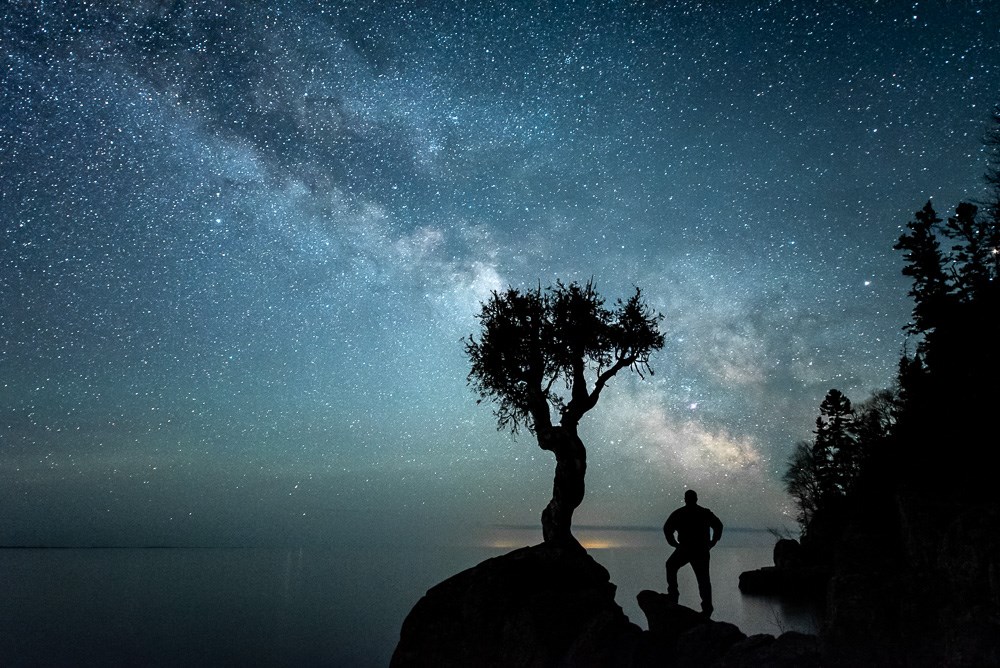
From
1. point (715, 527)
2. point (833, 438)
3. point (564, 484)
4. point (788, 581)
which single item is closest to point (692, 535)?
point (715, 527)

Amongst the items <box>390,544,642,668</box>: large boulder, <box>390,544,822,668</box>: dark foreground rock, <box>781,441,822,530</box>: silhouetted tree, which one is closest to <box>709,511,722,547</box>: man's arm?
<box>390,544,822,668</box>: dark foreground rock

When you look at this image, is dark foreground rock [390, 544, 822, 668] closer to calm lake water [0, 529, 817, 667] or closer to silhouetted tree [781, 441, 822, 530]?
calm lake water [0, 529, 817, 667]

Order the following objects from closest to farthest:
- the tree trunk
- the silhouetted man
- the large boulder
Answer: the large boulder < the silhouetted man < the tree trunk

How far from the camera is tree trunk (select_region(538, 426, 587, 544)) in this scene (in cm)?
2030

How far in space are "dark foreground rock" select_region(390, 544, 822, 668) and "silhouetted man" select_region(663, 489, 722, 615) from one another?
1783 mm

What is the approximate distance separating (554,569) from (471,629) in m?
3.11

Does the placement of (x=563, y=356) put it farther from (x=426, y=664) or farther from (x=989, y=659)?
(x=989, y=659)

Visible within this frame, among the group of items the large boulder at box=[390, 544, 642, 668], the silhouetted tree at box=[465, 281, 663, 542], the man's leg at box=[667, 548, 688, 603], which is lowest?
the large boulder at box=[390, 544, 642, 668]

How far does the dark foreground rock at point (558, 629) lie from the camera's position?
11000mm

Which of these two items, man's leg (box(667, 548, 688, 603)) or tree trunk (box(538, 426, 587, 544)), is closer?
man's leg (box(667, 548, 688, 603))

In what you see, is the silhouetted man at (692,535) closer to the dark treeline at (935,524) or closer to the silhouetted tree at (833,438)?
the dark treeline at (935,524)

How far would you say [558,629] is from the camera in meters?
13.1

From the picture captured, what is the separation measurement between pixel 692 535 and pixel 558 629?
171 inches

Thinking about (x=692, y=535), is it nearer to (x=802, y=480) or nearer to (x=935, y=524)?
(x=935, y=524)
